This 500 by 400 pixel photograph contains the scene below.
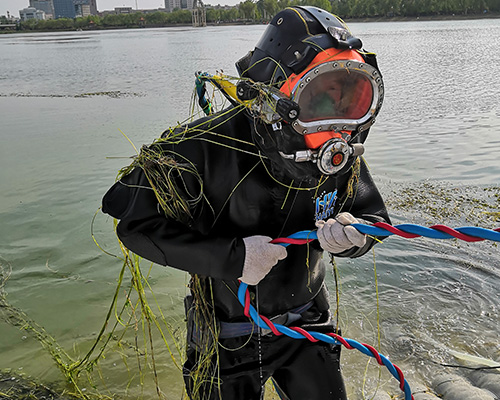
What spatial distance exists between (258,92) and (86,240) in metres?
4.07

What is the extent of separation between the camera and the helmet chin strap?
1.72 metres

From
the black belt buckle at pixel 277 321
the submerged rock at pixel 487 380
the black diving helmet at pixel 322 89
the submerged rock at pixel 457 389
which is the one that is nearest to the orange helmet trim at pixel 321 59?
the black diving helmet at pixel 322 89

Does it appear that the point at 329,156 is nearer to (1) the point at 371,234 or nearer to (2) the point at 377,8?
(1) the point at 371,234

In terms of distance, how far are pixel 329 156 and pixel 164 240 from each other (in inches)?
26.7

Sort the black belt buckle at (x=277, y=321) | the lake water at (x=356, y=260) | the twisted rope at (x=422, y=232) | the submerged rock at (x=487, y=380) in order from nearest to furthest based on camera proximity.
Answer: the twisted rope at (x=422, y=232) → the black belt buckle at (x=277, y=321) → the submerged rock at (x=487, y=380) → the lake water at (x=356, y=260)

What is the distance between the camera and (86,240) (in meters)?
5.39

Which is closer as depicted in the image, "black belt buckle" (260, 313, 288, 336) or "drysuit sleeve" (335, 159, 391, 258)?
"black belt buckle" (260, 313, 288, 336)

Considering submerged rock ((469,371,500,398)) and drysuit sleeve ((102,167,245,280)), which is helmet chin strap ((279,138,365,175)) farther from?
submerged rock ((469,371,500,398))

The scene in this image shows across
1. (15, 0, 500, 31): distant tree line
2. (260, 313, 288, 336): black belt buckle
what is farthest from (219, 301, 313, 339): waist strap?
(15, 0, 500, 31): distant tree line

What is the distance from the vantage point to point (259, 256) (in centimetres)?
186

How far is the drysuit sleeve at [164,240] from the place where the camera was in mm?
1864

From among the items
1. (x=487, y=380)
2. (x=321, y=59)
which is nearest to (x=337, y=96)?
(x=321, y=59)

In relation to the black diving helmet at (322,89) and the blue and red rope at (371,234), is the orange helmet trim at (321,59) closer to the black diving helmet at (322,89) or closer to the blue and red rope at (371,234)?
the black diving helmet at (322,89)

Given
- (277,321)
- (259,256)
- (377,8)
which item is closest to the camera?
(259,256)
